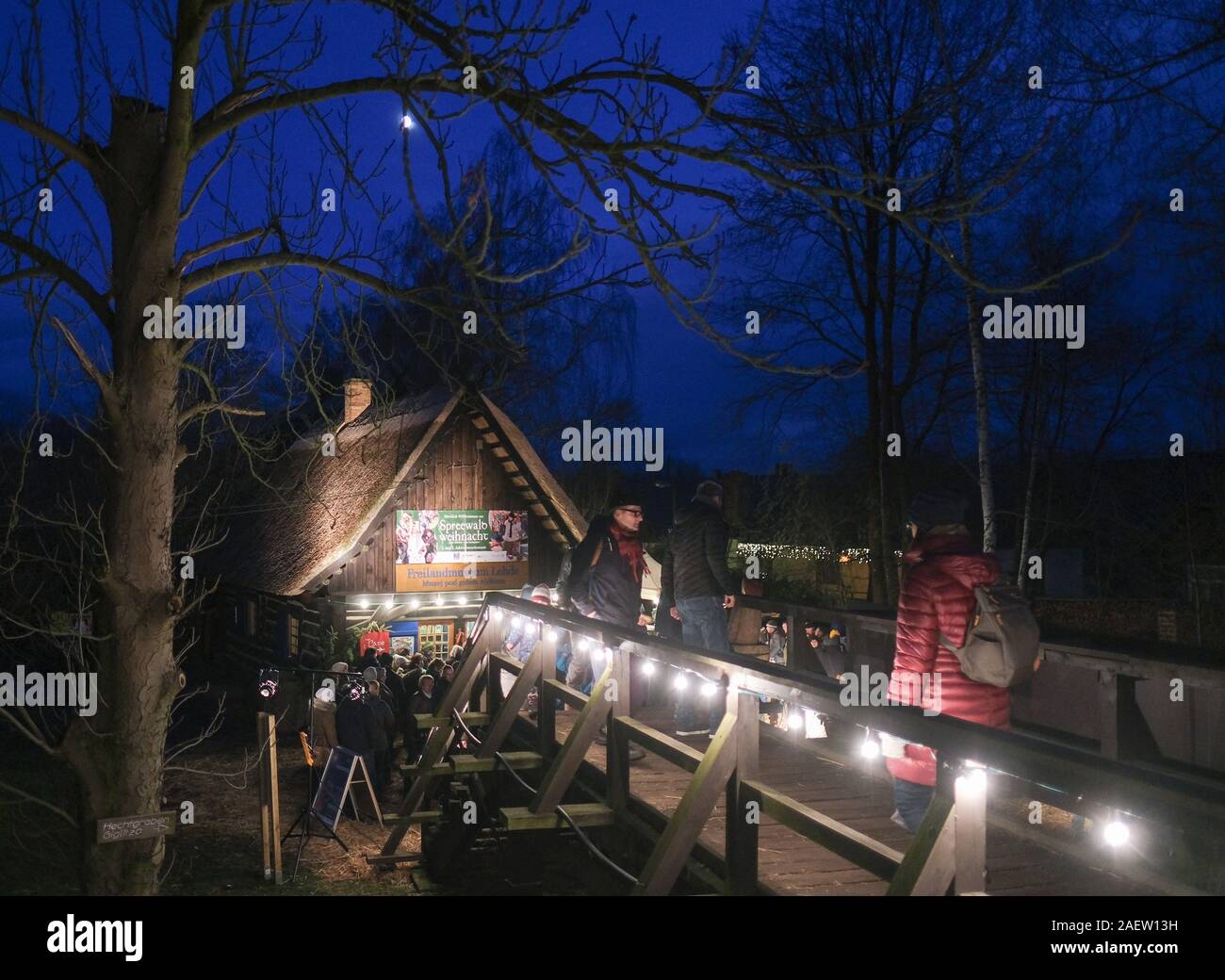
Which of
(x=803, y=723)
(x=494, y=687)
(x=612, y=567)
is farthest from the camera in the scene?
(x=494, y=687)

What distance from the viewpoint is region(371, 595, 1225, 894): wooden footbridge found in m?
2.92

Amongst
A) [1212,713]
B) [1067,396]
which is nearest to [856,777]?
[1212,713]

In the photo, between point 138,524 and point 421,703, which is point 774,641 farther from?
point 138,524

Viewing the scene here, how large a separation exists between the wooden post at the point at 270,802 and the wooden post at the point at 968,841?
9.10 meters

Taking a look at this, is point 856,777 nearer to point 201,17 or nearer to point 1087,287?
point 201,17

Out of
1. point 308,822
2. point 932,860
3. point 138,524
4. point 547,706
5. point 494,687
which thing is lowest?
point 308,822

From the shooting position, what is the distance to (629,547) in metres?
7.81

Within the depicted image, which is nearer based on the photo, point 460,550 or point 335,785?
point 335,785

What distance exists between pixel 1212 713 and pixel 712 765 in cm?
553

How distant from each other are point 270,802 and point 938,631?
361 inches

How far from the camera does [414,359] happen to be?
29703mm

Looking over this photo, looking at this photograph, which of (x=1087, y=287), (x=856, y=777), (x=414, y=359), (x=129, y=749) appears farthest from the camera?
(x=414, y=359)

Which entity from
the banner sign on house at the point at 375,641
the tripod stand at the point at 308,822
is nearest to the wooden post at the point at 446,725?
the tripod stand at the point at 308,822

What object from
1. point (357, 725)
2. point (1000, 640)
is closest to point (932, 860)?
point (1000, 640)
